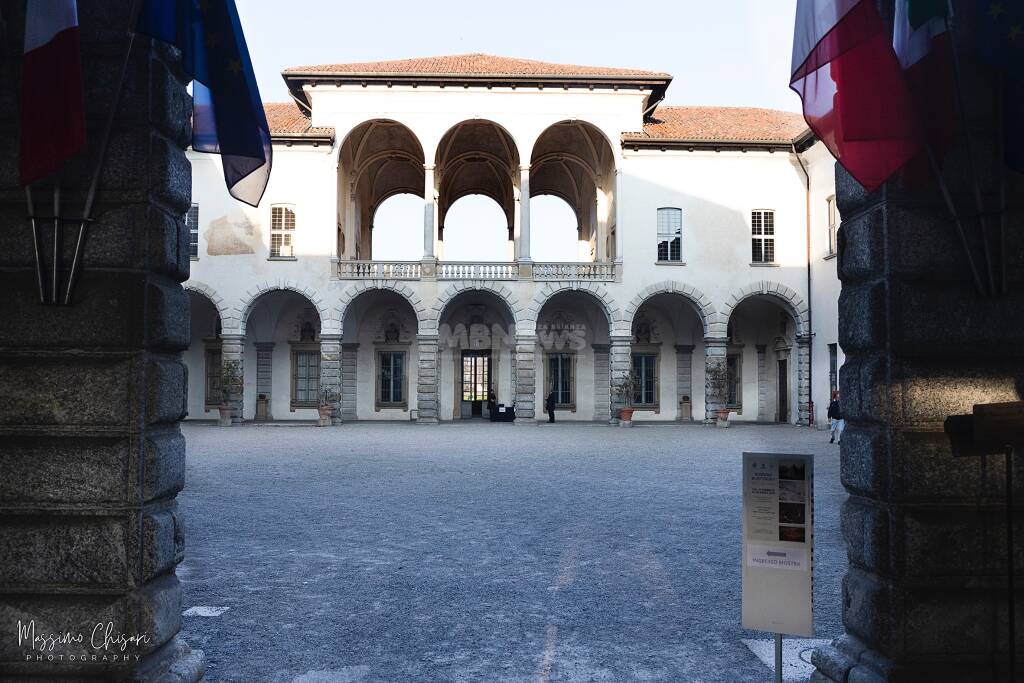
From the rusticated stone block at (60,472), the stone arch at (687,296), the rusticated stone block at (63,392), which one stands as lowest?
the rusticated stone block at (60,472)

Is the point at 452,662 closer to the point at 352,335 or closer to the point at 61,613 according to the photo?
the point at 61,613

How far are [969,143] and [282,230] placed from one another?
2464 centimetres

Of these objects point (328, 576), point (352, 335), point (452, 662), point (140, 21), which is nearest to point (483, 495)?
point (328, 576)

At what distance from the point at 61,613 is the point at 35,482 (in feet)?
2.07

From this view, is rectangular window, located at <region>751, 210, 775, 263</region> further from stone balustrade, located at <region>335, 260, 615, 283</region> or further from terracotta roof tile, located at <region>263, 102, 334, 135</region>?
terracotta roof tile, located at <region>263, 102, 334, 135</region>

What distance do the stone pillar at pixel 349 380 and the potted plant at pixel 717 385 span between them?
13.0 meters

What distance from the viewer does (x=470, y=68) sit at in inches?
1033

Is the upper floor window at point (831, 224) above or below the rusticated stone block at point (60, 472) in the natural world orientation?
above

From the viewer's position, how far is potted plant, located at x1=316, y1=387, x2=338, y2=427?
24.9 m

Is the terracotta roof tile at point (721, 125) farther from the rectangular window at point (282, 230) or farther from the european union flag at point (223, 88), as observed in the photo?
the european union flag at point (223, 88)

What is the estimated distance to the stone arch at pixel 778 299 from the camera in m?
25.5

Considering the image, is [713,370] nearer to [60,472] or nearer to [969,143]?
[969,143]

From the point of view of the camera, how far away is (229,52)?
3.84 metres

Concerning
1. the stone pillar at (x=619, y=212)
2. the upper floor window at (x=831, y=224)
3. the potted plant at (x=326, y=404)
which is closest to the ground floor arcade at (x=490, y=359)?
the potted plant at (x=326, y=404)
